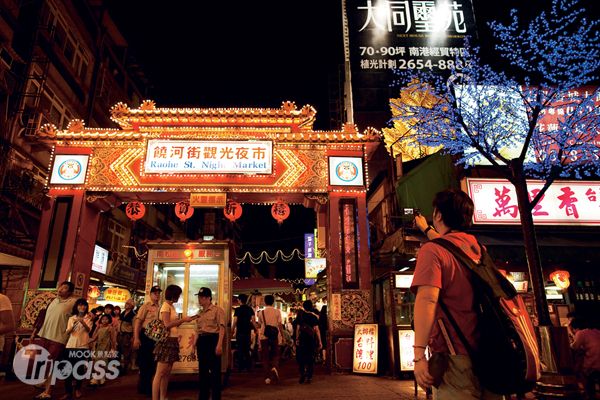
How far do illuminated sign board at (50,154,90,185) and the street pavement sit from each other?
6.13 meters

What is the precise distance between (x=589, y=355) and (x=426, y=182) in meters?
9.27

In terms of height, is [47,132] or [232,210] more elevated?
[47,132]

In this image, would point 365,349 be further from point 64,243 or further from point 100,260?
point 100,260

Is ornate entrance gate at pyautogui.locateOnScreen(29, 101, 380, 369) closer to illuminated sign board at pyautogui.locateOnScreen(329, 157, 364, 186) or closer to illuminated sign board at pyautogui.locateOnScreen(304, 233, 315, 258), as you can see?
illuminated sign board at pyautogui.locateOnScreen(329, 157, 364, 186)

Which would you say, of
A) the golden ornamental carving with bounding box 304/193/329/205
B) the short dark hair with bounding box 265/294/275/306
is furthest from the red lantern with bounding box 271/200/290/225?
the short dark hair with bounding box 265/294/275/306

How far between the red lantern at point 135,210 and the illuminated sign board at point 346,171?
672 centimetres

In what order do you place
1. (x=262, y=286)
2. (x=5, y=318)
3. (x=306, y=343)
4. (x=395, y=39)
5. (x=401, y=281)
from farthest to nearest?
(x=262, y=286) → (x=395, y=39) → (x=401, y=281) → (x=306, y=343) → (x=5, y=318)

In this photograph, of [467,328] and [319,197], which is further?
[319,197]

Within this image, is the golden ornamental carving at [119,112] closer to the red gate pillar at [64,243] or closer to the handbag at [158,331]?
the red gate pillar at [64,243]

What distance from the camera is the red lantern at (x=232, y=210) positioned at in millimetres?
13203

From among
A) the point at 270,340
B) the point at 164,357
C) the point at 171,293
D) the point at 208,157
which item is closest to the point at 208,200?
the point at 208,157

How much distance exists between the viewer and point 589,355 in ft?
21.9

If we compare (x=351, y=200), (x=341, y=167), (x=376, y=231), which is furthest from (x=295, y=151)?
(x=376, y=231)

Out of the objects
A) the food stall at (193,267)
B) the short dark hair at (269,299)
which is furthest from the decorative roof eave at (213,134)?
the short dark hair at (269,299)
